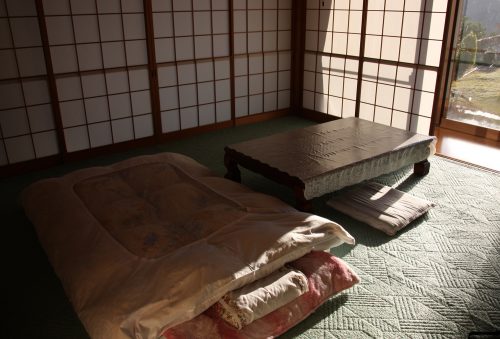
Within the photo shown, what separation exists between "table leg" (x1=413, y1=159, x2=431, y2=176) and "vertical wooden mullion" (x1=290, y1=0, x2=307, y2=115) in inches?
99.3

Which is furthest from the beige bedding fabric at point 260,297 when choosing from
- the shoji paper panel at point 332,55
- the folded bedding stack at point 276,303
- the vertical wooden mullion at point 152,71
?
the shoji paper panel at point 332,55

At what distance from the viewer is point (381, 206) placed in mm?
3301

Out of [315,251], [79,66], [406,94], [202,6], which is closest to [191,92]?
[202,6]

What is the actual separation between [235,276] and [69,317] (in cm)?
99

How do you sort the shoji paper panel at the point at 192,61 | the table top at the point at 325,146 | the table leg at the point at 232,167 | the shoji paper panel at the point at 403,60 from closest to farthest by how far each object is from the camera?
the table top at the point at 325,146 → the table leg at the point at 232,167 → the shoji paper panel at the point at 403,60 → the shoji paper panel at the point at 192,61

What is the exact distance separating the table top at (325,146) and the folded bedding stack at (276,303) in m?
0.80

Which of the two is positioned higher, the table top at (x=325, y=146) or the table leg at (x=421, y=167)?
the table top at (x=325, y=146)

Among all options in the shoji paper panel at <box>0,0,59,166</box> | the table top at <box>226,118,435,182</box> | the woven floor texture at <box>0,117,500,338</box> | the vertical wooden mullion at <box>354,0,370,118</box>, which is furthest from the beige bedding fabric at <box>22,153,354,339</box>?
the vertical wooden mullion at <box>354,0,370,118</box>

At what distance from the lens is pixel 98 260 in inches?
88.3

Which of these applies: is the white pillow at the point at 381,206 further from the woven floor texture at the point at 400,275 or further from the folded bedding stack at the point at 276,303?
the folded bedding stack at the point at 276,303

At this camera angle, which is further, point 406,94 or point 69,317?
point 406,94

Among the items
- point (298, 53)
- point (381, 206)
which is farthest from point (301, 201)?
point (298, 53)

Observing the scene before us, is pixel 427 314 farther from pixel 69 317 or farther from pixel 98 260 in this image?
pixel 69 317

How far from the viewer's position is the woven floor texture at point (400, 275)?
2.26 metres
